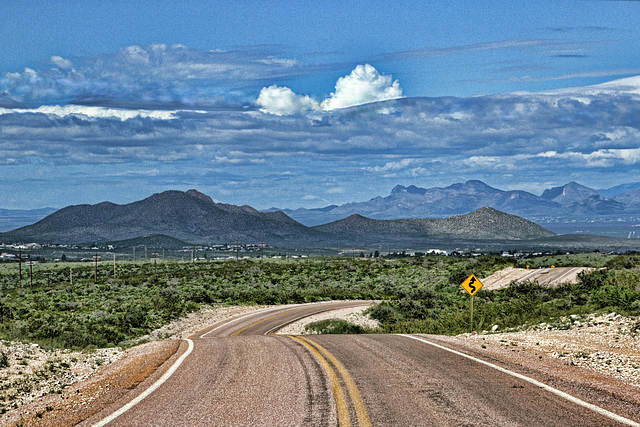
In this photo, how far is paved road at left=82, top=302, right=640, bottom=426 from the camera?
27.1 ft

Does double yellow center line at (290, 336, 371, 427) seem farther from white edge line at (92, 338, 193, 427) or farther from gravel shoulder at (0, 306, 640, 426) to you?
gravel shoulder at (0, 306, 640, 426)

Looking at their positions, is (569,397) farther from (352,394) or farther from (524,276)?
(524,276)

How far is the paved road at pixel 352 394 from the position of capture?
827 centimetres

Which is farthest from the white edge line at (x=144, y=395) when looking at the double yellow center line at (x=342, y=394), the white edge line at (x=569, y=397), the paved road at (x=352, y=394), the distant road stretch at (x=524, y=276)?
the distant road stretch at (x=524, y=276)

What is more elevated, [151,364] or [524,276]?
[151,364]

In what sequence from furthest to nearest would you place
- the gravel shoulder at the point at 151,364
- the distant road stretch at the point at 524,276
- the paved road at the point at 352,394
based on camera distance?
1. the distant road stretch at the point at 524,276
2. the gravel shoulder at the point at 151,364
3. the paved road at the point at 352,394

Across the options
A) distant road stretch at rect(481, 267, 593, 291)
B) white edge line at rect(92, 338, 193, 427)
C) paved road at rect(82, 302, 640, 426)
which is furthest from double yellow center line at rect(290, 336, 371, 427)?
distant road stretch at rect(481, 267, 593, 291)

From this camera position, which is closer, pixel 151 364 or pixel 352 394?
pixel 352 394

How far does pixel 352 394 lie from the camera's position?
963 centimetres

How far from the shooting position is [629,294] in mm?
19750

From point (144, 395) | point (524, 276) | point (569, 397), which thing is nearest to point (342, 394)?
point (144, 395)

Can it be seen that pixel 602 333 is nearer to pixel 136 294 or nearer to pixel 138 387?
pixel 138 387

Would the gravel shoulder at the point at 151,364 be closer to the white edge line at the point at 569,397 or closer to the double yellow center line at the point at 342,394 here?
the white edge line at the point at 569,397

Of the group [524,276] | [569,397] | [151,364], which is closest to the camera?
[569,397]
